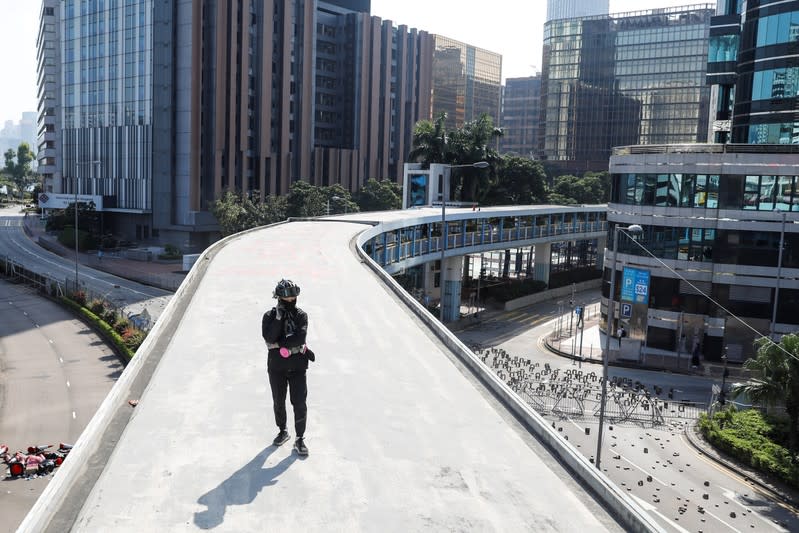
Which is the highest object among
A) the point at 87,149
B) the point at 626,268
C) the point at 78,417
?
the point at 87,149

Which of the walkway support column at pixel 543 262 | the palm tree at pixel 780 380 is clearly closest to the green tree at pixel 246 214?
the walkway support column at pixel 543 262

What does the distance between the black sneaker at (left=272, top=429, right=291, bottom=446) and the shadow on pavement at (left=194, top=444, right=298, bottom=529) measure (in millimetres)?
223

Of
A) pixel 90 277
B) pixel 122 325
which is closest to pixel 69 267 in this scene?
pixel 90 277

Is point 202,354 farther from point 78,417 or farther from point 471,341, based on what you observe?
point 471,341

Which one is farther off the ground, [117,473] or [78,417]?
[117,473]

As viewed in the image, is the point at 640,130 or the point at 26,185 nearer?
the point at 640,130

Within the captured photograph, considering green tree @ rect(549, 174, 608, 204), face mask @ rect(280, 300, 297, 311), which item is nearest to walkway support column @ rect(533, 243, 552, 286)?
green tree @ rect(549, 174, 608, 204)

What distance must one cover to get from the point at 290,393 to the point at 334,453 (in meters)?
0.82

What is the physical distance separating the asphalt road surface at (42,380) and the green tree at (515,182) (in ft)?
149

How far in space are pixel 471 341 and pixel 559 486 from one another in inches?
1630

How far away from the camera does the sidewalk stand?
6706cm

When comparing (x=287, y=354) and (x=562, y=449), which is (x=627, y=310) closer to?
(x=562, y=449)

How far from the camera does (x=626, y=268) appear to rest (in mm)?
48156

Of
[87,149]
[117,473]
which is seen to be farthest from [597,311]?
[87,149]
